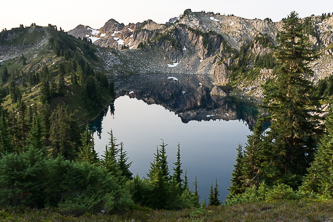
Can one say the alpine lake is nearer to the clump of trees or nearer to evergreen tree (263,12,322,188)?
the clump of trees

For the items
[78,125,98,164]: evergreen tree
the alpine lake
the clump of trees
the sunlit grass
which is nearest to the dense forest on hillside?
the clump of trees

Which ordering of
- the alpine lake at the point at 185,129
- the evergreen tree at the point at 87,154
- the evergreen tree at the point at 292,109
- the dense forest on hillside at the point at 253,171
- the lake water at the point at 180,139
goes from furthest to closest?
1. the alpine lake at the point at 185,129
2. the lake water at the point at 180,139
3. the evergreen tree at the point at 87,154
4. the evergreen tree at the point at 292,109
5. the dense forest on hillside at the point at 253,171

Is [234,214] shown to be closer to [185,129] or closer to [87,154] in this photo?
[87,154]

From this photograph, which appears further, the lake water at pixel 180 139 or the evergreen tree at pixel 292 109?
the lake water at pixel 180 139

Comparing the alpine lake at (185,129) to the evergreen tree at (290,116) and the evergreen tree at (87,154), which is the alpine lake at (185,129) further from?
the evergreen tree at (290,116)

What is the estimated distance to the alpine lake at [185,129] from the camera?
5800 centimetres

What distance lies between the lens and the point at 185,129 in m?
96.1

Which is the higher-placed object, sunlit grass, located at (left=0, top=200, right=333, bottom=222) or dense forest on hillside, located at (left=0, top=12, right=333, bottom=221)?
dense forest on hillside, located at (left=0, top=12, right=333, bottom=221)

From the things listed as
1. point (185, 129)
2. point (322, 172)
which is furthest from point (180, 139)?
point (322, 172)

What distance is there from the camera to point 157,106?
147375 millimetres

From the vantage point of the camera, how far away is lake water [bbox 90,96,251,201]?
184ft

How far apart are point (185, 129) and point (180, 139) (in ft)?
50.5

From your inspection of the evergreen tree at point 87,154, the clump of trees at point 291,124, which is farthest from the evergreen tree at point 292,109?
the evergreen tree at point 87,154

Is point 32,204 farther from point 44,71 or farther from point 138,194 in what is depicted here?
point 44,71
